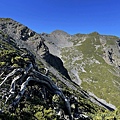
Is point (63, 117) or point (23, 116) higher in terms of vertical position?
point (63, 117)

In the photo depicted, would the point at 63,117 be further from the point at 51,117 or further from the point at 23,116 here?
the point at 23,116

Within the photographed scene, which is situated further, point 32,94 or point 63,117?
point 32,94

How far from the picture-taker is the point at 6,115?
1051 cm

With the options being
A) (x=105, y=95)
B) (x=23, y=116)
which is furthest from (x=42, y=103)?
(x=105, y=95)

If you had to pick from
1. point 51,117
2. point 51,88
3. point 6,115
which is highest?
point 51,88

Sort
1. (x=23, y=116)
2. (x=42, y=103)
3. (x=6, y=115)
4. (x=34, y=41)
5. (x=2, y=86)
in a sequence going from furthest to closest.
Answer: (x=34, y=41), (x=42, y=103), (x=2, y=86), (x=23, y=116), (x=6, y=115)

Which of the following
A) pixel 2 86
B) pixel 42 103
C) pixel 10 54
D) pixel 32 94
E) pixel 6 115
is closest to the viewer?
pixel 6 115

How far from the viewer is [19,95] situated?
11.8 m

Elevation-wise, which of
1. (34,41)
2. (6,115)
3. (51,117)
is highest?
(34,41)

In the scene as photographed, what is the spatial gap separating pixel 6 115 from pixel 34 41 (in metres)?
158

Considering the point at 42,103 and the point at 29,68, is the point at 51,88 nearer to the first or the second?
the point at 42,103

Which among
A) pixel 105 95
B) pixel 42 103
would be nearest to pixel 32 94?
pixel 42 103

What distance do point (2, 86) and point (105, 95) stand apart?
17104cm

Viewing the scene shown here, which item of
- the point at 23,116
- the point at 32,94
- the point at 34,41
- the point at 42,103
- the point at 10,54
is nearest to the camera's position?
the point at 23,116
